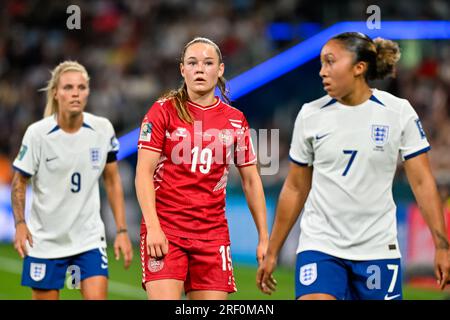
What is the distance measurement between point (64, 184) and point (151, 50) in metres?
13.7

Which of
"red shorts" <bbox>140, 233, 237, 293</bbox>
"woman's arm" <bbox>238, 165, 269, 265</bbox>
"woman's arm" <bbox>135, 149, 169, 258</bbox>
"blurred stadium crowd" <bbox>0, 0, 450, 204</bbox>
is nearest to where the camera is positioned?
"woman's arm" <bbox>135, 149, 169, 258</bbox>

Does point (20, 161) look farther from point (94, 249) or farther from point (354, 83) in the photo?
point (354, 83)

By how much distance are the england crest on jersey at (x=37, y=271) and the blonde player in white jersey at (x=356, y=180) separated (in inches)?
101

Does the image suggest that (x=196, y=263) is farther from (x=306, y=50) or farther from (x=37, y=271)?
(x=306, y=50)

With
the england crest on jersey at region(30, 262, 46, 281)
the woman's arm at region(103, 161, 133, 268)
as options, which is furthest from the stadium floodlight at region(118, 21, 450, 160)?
the england crest on jersey at region(30, 262, 46, 281)

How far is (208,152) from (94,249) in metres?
1.90

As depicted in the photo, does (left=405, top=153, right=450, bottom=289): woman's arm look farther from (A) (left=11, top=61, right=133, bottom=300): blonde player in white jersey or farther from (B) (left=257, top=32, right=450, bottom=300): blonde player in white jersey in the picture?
(A) (left=11, top=61, right=133, bottom=300): blonde player in white jersey

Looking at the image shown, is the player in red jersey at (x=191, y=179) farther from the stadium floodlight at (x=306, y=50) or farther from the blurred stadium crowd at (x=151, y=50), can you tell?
the stadium floodlight at (x=306, y=50)

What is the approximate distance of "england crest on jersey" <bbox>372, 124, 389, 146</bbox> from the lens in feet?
20.4

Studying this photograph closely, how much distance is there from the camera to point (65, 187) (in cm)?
806

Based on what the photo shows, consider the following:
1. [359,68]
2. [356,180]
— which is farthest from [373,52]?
[356,180]

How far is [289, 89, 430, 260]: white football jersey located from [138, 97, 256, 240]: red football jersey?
0.57 metres
